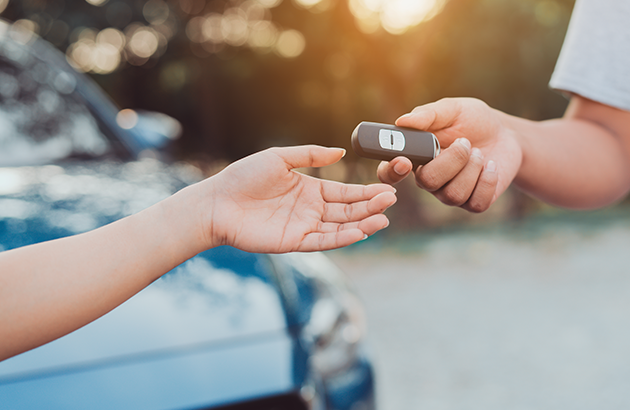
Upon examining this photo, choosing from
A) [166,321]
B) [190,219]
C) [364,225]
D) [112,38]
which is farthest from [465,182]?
[112,38]

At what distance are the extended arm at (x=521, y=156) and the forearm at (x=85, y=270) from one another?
20.6 inches

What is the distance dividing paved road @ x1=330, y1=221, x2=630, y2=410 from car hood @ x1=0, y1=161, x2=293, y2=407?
595mm

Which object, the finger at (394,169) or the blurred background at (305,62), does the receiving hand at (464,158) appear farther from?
the blurred background at (305,62)

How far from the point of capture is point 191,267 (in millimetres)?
1801

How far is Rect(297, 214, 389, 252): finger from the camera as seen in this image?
112 cm

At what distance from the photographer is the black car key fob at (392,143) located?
3.94 ft

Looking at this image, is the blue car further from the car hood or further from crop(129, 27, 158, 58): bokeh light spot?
crop(129, 27, 158, 58): bokeh light spot

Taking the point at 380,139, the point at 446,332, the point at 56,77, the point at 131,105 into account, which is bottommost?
→ the point at 131,105

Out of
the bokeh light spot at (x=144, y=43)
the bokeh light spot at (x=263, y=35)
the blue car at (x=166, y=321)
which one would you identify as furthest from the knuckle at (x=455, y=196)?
the bokeh light spot at (x=144, y=43)

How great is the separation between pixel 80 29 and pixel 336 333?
33.7 feet

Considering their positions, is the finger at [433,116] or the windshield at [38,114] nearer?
the finger at [433,116]

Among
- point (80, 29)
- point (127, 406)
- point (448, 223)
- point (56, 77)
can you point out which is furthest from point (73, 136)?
point (80, 29)

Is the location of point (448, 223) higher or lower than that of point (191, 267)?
lower

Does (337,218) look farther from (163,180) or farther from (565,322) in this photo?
(565,322)
